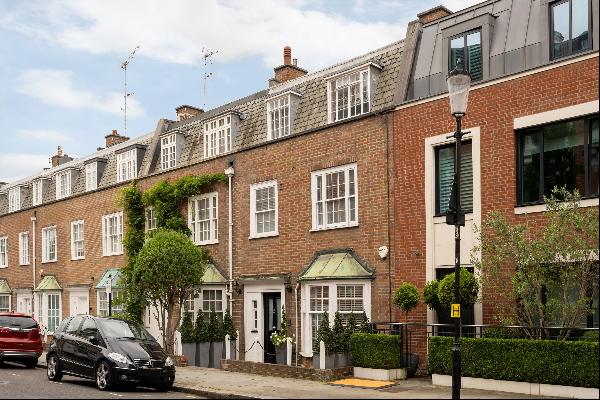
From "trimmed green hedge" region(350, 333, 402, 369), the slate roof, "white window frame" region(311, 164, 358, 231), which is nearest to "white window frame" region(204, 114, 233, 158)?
the slate roof

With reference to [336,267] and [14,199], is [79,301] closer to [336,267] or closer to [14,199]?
[14,199]

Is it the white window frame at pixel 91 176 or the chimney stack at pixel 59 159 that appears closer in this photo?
the white window frame at pixel 91 176

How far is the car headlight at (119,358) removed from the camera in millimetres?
16422

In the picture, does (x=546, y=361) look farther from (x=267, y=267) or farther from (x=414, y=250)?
(x=267, y=267)

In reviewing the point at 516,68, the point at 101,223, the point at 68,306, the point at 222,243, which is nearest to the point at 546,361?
the point at 516,68

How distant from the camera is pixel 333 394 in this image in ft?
48.5

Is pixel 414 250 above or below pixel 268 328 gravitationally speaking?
above

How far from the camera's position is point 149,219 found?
27.8 meters

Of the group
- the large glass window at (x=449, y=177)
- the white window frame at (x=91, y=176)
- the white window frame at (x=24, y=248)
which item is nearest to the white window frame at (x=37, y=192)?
the white window frame at (x=24, y=248)

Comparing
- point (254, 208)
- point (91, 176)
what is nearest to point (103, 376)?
point (254, 208)

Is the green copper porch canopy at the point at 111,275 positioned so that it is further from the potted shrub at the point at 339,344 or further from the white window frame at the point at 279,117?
the potted shrub at the point at 339,344

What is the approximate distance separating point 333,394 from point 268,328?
7804mm

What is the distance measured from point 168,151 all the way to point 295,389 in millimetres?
14808

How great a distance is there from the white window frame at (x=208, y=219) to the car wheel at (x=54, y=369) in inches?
293
